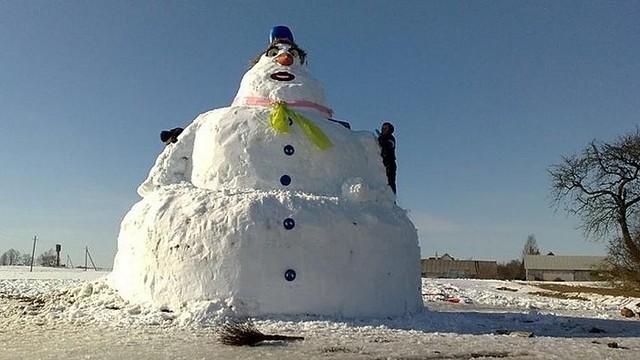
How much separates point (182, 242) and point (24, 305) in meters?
5.10

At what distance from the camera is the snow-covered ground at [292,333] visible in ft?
25.5

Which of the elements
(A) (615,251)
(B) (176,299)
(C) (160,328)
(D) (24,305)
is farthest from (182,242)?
(A) (615,251)

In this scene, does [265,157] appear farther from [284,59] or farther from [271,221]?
[284,59]

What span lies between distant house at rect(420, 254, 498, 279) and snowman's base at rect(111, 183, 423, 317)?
56.9 meters

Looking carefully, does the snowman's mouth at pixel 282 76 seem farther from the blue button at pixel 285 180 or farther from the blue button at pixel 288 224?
the blue button at pixel 288 224

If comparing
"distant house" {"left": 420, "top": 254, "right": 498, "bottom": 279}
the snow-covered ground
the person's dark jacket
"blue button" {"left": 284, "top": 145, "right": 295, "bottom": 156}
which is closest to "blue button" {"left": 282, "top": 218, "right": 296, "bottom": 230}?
the snow-covered ground

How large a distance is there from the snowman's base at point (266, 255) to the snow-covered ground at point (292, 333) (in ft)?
1.24

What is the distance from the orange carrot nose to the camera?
14234 mm

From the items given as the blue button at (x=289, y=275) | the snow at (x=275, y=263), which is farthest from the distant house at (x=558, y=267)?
the blue button at (x=289, y=275)

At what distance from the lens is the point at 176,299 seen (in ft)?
36.1

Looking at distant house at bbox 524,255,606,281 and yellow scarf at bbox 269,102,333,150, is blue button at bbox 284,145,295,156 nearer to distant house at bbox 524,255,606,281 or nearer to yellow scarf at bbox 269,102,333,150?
yellow scarf at bbox 269,102,333,150

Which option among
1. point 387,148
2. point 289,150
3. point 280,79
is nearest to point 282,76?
point 280,79

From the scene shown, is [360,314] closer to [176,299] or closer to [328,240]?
[328,240]

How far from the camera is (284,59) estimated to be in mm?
14258
